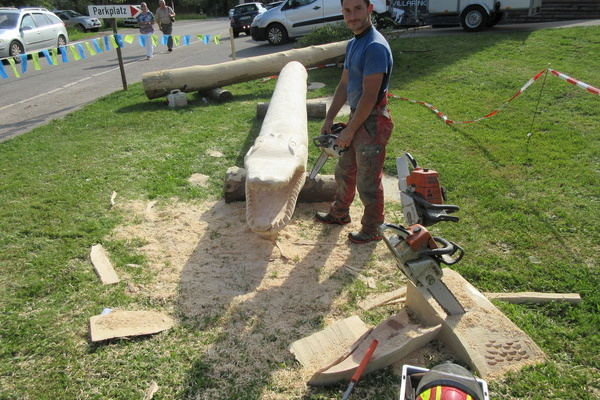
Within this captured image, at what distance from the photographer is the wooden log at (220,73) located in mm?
8438

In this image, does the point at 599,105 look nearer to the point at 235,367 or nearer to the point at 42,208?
the point at 235,367

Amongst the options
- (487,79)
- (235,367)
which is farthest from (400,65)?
(235,367)

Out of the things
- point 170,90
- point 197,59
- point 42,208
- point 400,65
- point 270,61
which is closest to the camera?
Answer: point 42,208

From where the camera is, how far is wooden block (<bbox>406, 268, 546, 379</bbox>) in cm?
252

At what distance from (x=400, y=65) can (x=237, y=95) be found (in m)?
4.31

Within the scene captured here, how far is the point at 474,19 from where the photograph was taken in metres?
13.5

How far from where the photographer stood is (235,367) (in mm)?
2615

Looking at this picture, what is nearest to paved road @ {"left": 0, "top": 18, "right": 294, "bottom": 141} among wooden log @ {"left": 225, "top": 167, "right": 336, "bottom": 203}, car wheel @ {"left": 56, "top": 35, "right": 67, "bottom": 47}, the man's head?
car wheel @ {"left": 56, "top": 35, "right": 67, "bottom": 47}

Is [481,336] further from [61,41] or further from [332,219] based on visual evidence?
[61,41]

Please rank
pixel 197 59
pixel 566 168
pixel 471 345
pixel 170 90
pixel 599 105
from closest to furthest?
pixel 471 345
pixel 566 168
pixel 599 105
pixel 170 90
pixel 197 59

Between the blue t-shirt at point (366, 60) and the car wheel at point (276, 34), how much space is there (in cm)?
1263

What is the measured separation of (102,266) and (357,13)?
3.00m

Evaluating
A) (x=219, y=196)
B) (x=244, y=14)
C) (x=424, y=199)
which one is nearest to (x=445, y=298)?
(x=424, y=199)

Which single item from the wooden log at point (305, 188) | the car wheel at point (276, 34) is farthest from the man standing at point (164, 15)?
the wooden log at point (305, 188)
